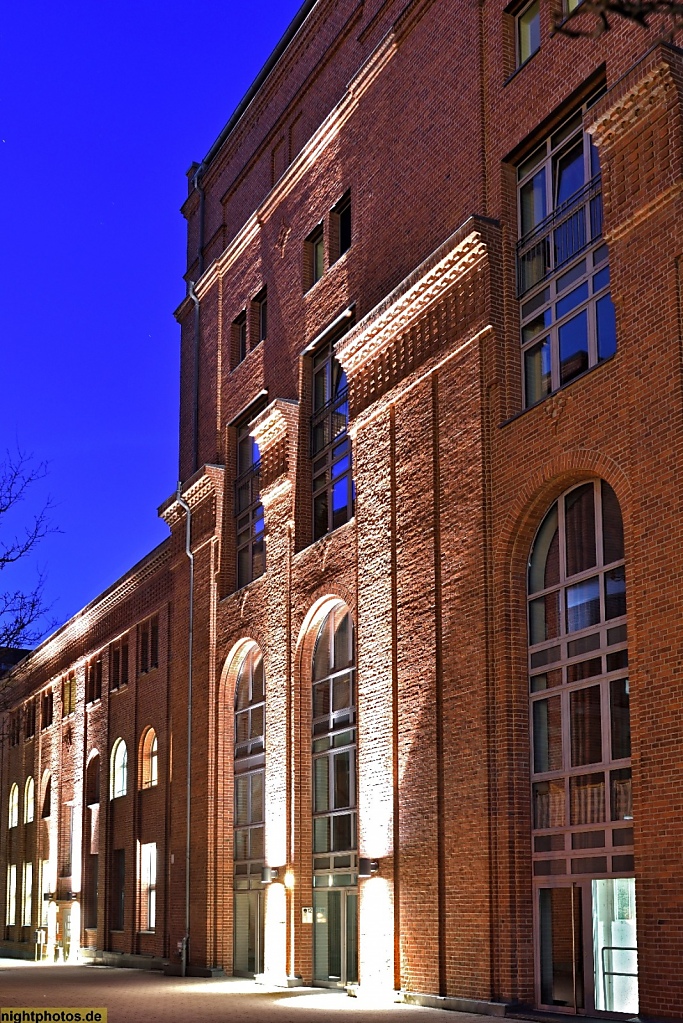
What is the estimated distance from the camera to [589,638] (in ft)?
57.9

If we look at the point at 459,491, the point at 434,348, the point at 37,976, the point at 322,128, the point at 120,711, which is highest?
the point at 322,128

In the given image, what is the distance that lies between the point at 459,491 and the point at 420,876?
595cm

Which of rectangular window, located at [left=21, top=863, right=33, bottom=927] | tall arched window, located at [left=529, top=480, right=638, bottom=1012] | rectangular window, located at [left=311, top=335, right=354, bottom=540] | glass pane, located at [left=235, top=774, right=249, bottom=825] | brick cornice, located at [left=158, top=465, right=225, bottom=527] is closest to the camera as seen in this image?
tall arched window, located at [left=529, top=480, right=638, bottom=1012]

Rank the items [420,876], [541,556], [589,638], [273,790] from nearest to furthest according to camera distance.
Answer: [589,638] < [541,556] < [420,876] < [273,790]

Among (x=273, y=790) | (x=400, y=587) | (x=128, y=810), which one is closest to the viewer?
(x=400, y=587)

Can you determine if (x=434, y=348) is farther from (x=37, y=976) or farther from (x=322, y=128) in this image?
(x=37, y=976)

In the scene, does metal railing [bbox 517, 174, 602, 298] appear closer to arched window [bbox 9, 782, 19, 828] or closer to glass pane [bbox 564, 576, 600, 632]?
glass pane [bbox 564, 576, 600, 632]

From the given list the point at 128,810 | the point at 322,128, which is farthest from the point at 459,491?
the point at 128,810

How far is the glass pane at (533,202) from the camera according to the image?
20062 mm

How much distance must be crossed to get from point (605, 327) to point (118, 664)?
27.6 meters

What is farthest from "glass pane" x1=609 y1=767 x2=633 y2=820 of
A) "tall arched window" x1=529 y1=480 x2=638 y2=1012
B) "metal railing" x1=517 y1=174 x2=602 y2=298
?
"metal railing" x1=517 y1=174 x2=602 y2=298

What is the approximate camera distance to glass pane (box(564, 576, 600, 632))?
17656 millimetres

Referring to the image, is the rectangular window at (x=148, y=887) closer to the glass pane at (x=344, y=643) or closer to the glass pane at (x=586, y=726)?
the glass pane at (x=344, y=643)

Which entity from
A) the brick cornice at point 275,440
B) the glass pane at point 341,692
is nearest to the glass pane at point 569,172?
the brick cornice at point 275,440
